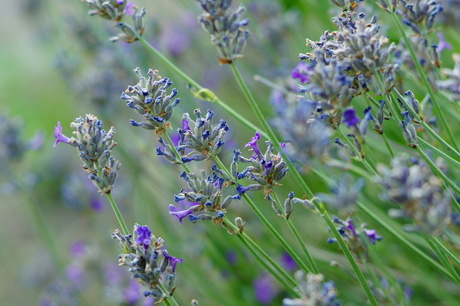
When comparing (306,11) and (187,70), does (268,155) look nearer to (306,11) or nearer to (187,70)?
(306,11)

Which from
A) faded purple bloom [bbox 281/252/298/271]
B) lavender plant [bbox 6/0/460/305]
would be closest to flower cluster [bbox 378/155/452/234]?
lavender plant [bbox 6/0/460/305]

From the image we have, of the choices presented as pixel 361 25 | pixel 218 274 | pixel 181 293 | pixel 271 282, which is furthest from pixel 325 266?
pixel 361 25

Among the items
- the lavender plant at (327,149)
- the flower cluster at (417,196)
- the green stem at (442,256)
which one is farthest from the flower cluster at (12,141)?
the flower cluster at (417,196)

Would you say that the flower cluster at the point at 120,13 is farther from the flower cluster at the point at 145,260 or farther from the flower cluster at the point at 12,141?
the flower cluster at the point at 12,141

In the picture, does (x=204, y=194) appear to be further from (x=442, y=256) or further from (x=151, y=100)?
(x=442, y=256)

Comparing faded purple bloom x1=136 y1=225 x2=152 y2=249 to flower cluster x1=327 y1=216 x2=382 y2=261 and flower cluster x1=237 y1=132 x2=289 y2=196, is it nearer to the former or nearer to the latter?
flower cluster x1=237 y1=132 x2=289 y2=196
